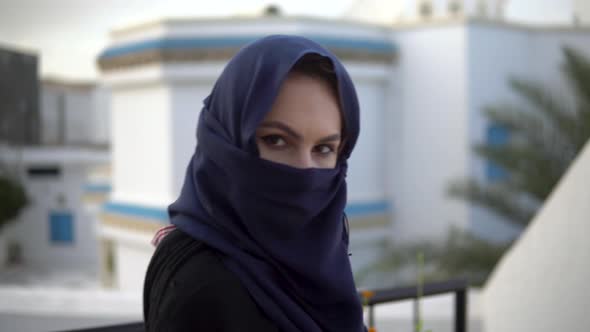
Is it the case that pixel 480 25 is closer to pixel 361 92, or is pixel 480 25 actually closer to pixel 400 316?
pixel 361 92

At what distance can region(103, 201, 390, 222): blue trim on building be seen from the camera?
547 centimetres

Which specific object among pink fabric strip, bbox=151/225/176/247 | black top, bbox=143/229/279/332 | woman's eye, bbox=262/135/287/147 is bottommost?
Answer: black top, bbox=143/229/279/332

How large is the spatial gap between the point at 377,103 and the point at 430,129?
1.82ft

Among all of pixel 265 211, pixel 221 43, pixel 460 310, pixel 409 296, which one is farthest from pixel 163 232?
pixel 221 43

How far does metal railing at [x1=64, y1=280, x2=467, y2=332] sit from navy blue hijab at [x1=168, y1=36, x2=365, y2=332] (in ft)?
1.46

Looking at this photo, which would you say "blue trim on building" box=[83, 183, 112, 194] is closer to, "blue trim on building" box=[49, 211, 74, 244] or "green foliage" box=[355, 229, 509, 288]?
"blue trim on building" box=[49, 211, 74, 244]

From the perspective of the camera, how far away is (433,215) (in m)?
5.83

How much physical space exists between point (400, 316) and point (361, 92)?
3.84 metres

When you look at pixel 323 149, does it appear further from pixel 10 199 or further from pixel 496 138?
pixel 10 199

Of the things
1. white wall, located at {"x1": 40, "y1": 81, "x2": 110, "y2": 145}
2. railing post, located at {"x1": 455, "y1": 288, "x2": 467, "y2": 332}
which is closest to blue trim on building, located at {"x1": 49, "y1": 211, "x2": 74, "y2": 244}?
white wall, located at {"x1": 40, "y1": 81, "x2": 110, "y2": 145}

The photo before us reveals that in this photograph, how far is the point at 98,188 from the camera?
12.9 metres

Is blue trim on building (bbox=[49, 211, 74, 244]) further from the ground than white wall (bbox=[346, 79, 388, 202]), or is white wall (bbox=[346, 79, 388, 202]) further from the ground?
white wall (bbox=[346, 79, 388, 202])

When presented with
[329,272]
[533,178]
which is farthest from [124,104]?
[329,272]

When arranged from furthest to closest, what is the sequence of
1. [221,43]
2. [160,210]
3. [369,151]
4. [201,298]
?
1. [369,151]
2. [160,210]
3. [221,43]
4. [201,298]
